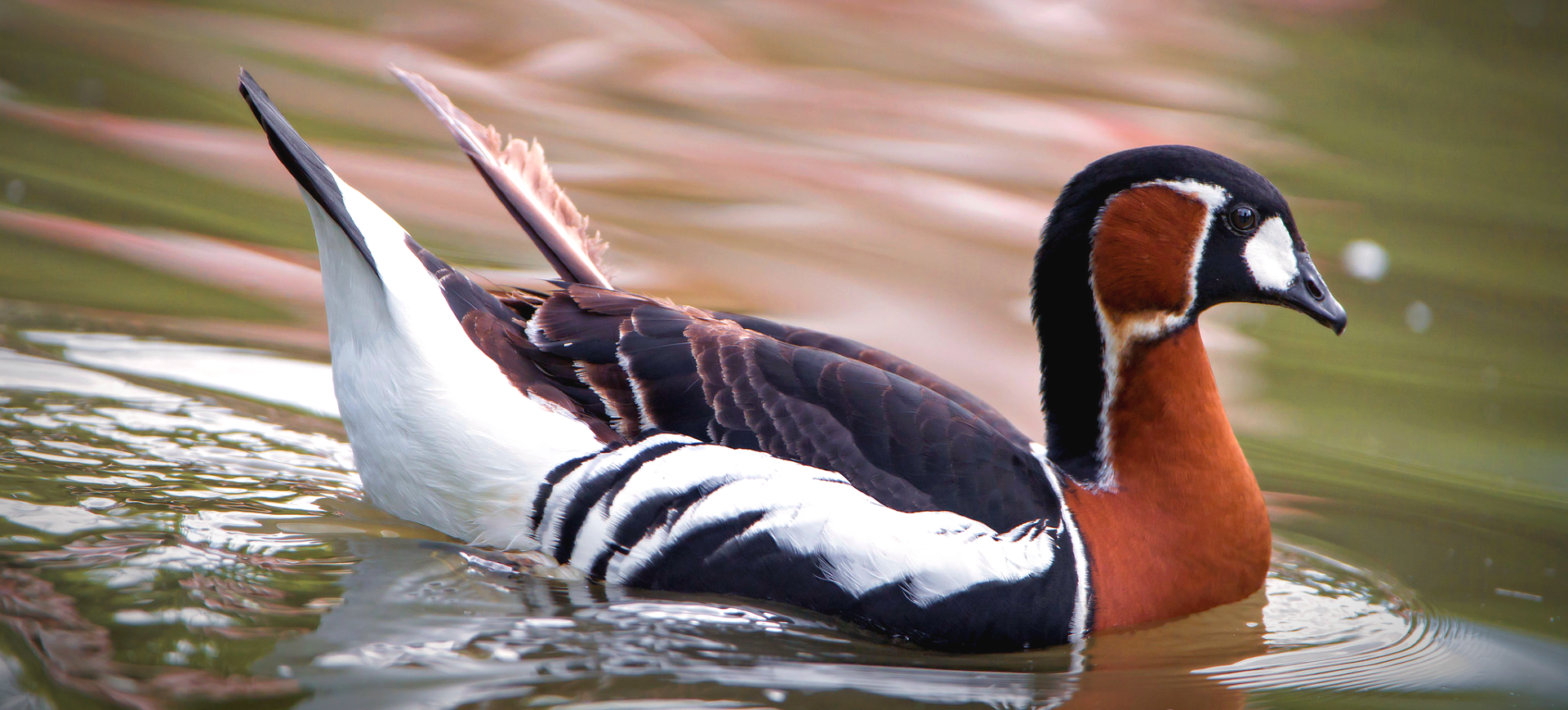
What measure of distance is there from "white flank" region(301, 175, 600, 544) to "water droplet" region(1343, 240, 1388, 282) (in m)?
5.25

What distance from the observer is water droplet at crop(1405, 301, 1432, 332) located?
6844 millimetres

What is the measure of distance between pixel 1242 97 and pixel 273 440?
7.44 m

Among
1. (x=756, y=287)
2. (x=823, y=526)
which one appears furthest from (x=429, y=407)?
(x=756, y=287)

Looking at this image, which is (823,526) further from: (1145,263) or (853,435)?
(1145,263)

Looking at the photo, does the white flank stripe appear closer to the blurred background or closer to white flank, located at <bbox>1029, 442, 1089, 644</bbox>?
white flank, located at <bbox>1029, 442, 1089, 644</bbox>

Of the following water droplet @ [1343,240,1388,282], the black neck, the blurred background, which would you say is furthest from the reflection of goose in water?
water droplet @ [1343,240,1388,282]

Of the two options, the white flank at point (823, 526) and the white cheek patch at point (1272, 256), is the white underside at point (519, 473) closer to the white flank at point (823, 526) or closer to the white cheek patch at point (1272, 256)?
the white flank at point (823, 526)

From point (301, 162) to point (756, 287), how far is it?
3.38m

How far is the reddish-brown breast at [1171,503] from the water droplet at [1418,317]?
3.55m

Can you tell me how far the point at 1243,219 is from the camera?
3.76 meters

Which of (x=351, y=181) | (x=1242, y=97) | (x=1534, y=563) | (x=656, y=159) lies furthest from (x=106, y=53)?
(x=1534, y=563)

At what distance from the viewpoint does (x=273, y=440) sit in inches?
183

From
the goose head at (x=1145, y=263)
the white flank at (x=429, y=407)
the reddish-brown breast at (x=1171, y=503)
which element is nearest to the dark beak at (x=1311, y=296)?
the goose head at (x=1145, y=263)

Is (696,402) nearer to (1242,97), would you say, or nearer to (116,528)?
(116,528)
